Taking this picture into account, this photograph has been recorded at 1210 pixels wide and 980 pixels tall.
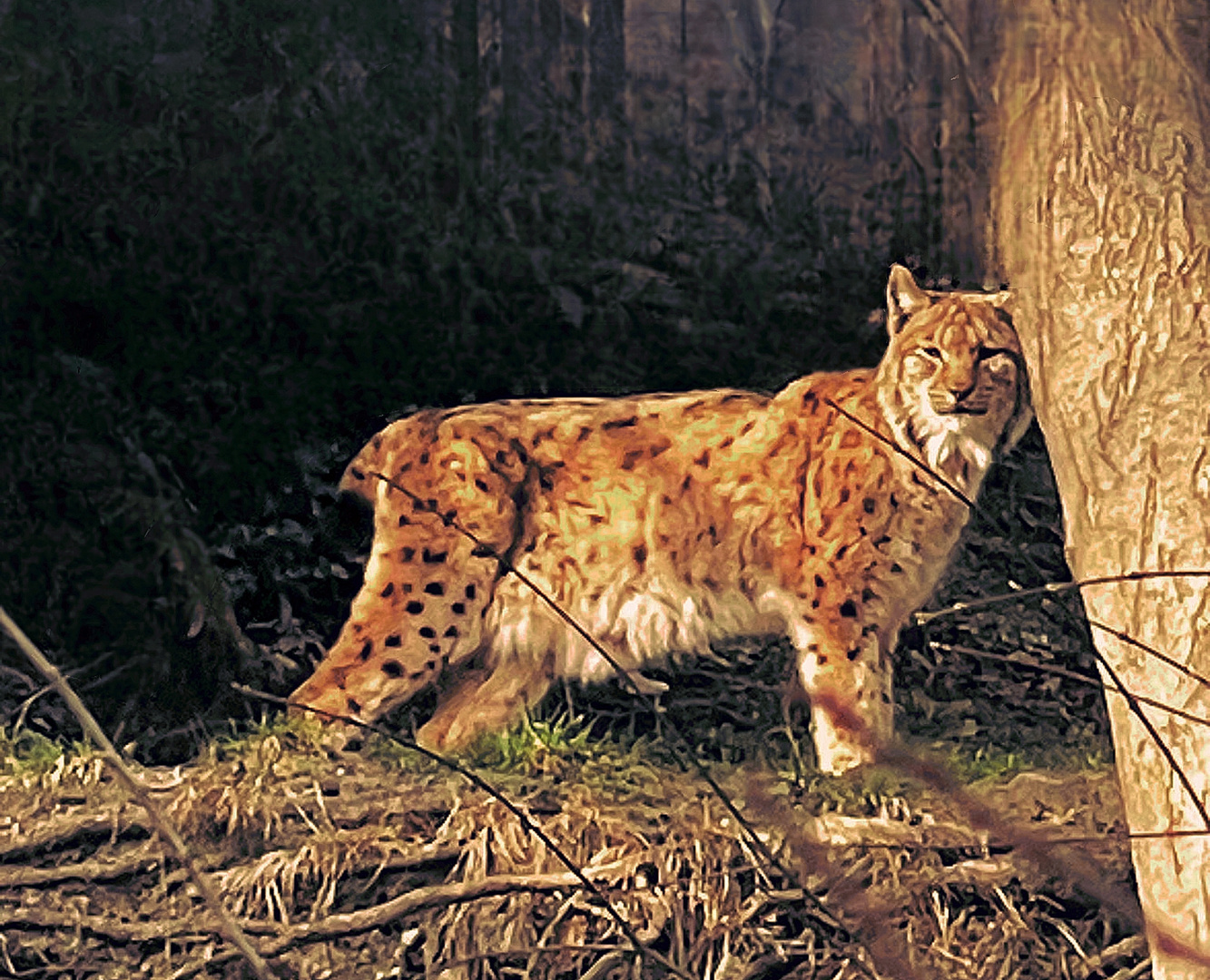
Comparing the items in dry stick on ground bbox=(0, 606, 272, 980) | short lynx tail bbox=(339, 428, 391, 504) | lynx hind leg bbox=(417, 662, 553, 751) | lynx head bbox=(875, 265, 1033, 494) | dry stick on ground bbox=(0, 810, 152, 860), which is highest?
dry stick on ground bbox=(0, 606, 272, 980)

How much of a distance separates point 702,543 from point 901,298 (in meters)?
0.50

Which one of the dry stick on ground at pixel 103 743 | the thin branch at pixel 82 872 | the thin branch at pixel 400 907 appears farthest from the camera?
the thin branch at pixel 82 872

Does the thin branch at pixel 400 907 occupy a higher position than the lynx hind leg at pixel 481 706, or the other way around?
the lynx hind leg at pixel 481 706

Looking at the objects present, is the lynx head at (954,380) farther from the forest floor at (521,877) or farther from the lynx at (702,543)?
the forest floor at (521,877)

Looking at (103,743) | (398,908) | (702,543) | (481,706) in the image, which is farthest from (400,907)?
(103,743)

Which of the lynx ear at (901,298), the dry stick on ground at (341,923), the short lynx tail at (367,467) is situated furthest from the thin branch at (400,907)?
the lynx ear at (901,298)

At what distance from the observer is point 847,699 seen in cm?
230

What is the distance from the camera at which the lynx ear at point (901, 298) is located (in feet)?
7.84

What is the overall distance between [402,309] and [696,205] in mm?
574

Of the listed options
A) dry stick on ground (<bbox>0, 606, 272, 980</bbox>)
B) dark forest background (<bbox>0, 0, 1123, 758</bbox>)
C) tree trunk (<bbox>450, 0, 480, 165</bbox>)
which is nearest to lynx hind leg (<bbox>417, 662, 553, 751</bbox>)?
dark forest background (<bbox>0, 0, 1123, 758</bbox>)

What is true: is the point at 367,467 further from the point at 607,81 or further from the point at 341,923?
the point at 607,81

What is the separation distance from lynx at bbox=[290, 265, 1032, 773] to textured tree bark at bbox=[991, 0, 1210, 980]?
0.46 m

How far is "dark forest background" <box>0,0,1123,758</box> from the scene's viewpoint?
2.55 m

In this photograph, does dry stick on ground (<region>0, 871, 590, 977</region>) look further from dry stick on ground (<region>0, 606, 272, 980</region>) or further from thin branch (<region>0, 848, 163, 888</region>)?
dry stick on ground (<region>0, 606, 272, 980</region>)
